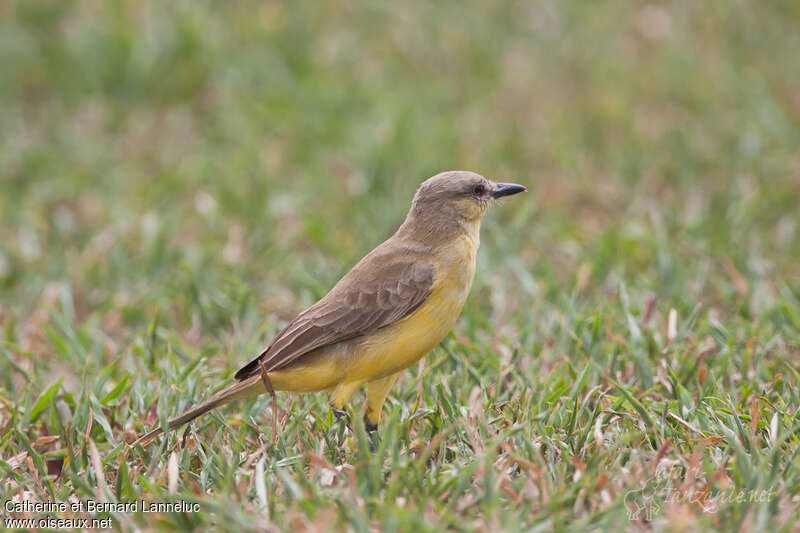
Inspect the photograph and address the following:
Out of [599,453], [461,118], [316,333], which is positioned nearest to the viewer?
[599,453]

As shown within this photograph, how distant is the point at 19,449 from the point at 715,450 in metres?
2.78

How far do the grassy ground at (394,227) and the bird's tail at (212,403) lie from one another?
2.8 inches

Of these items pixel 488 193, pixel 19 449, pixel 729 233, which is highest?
pixel 488 193

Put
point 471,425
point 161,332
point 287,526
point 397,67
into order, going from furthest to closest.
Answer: point 397,67 → point 161,332 → point 471,425 → point 287,526

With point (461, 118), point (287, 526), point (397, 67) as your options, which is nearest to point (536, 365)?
point (287, 526)

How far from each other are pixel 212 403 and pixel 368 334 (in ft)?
2.27

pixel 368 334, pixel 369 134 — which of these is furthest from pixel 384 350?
pixel 369 134

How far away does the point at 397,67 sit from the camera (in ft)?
30.9

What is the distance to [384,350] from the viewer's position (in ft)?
14.1

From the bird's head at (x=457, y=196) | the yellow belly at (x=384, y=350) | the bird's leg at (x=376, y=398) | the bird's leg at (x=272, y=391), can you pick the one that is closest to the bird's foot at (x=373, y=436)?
the bird's leg at (x=376, y=398)

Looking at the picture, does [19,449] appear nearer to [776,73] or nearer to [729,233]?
[729,233]

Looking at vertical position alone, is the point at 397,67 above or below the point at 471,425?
above

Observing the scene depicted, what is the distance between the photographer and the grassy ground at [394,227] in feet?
12.1

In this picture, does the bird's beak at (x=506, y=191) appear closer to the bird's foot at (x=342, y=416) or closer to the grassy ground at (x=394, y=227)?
the grassy ground at (x=394, y=227)
